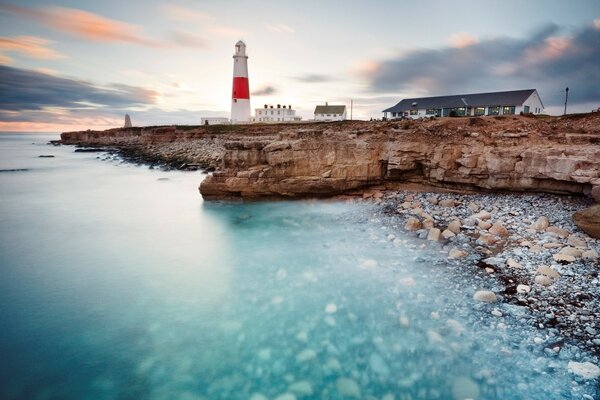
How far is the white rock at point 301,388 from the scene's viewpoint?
4.74 meters

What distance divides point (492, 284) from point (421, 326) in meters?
2.33

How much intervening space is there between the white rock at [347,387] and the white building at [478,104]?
117 ft

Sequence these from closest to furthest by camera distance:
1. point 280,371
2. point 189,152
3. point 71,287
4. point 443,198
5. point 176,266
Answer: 1. point 280,371
2. point 71,287
3. point 176,266
4. point 443,198
5. point 189,152

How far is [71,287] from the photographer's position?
321 inches

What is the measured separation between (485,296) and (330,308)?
10.2 feet

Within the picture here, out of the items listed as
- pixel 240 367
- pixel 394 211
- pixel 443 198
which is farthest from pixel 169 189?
pixel 240 367

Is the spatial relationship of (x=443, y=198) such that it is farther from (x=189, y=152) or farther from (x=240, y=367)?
(x=189, y=152)

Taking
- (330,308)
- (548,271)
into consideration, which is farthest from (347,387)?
(548,271)

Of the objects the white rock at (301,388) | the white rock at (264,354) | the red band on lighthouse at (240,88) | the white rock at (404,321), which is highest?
the red band on lighthouse at (240,88)

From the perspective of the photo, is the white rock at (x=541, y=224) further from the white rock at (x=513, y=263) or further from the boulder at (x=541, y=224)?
the white rock at (x=513, y=263)

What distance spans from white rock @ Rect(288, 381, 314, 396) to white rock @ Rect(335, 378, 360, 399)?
41 cm

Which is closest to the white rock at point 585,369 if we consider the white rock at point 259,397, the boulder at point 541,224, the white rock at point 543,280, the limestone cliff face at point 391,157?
the white rock at point 543,280

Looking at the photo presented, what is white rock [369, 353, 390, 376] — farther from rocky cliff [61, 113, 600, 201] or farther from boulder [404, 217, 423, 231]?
rocky cliff [61, 113, 600, 201]

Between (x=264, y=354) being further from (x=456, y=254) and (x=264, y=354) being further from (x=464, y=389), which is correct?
(x=456, y=254)
